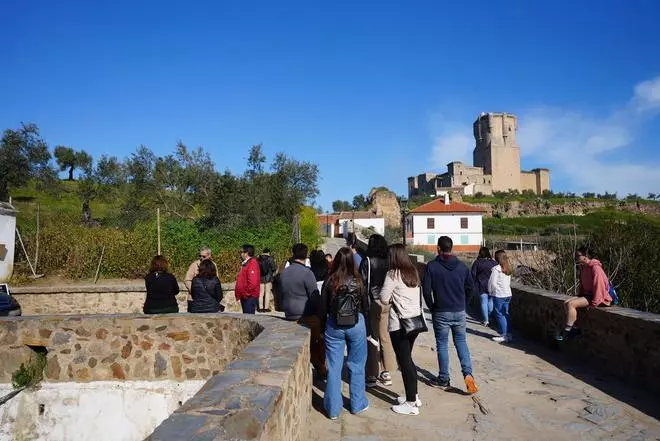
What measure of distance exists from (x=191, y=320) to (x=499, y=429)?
3.62m

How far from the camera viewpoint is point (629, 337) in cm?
560

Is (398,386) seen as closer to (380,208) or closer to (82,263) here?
(82,263)

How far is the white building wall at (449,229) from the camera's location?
5428 centimetres

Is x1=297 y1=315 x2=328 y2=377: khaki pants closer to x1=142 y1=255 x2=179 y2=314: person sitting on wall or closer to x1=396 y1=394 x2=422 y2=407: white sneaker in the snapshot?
x1=396 y1=394 x2=422 y2=407: white sneaker

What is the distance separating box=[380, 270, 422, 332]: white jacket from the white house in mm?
49691

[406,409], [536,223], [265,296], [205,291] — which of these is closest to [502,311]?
[406,409]

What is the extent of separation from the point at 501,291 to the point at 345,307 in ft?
15.5

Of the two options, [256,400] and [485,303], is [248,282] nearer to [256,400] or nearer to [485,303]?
[485,303]

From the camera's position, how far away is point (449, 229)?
179 ft

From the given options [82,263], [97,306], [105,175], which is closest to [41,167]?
[105,175]

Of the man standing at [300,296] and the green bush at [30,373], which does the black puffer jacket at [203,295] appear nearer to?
the man standing at [300,296]

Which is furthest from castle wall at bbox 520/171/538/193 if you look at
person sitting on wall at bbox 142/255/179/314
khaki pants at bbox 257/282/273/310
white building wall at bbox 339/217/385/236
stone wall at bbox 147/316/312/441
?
stone wall at bbox 147/316/312/441

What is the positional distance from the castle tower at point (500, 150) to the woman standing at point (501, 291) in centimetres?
9022

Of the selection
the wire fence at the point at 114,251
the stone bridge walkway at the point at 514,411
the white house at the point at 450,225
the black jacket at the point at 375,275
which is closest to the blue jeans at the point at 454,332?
the stone bridge walkway at the point at 514,411
